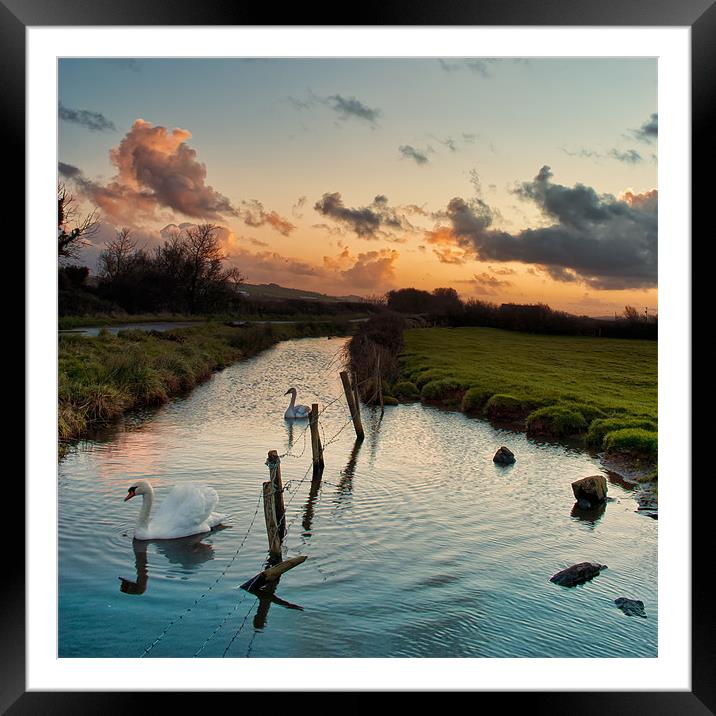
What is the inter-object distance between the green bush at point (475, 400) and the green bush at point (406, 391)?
1918 millimetres

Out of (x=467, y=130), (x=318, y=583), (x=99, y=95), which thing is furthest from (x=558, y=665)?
(x=99, y=95)

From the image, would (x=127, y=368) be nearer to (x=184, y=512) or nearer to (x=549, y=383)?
(x=184, y=512)

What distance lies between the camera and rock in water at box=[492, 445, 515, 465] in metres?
10.2

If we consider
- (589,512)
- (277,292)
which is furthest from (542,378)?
(277,292)

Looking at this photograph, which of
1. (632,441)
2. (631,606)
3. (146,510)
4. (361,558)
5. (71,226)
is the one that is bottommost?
(631,606)

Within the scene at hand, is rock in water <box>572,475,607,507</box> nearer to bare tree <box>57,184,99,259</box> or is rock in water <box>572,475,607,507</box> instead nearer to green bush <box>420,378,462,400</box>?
green bush <box>420,378,462,400</box>

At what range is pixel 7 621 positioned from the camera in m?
3.72

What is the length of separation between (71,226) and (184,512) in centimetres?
1072

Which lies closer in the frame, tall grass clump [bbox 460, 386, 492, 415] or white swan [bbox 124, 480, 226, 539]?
white swan [bbox 124, 480, 226, 539]

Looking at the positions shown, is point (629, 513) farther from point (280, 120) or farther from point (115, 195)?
point (115, 195)

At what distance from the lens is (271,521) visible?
5.78m

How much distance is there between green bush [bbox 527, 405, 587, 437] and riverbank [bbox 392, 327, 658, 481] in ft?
0.05

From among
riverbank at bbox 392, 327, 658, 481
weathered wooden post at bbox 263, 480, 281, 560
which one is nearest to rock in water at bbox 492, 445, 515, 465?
riverbank at bbox 392, 327, 658, 481

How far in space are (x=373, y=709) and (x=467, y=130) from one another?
432 inches
